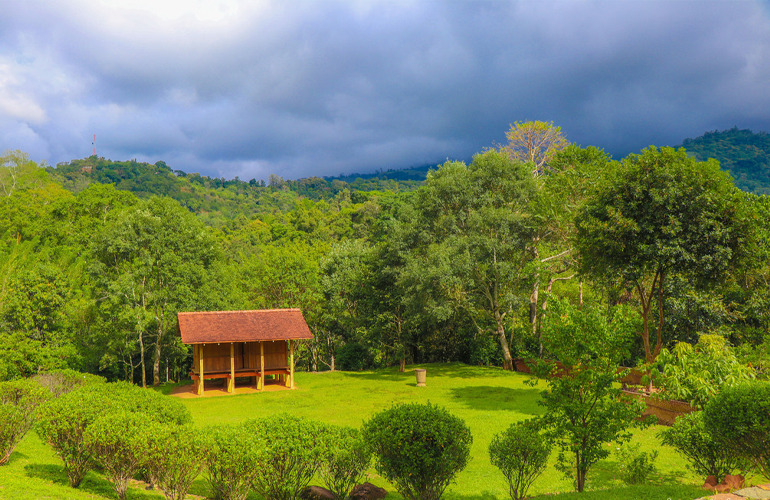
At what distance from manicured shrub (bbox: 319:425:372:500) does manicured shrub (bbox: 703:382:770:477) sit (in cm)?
661

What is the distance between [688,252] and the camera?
55.1 feet

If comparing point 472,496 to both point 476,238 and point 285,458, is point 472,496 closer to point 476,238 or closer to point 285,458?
point 285,458

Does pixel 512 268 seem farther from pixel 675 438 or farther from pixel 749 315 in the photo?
pixel 675 438

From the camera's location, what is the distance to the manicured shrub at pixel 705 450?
936 cm

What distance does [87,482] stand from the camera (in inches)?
402

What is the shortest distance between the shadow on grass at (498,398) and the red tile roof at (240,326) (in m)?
9.05

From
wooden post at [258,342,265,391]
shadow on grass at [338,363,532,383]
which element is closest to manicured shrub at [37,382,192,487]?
wooden post at [258,342,265,391]

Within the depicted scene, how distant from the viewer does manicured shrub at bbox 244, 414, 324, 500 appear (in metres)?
7.85

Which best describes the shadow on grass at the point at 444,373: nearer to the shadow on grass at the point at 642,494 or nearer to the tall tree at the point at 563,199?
the tall tree at the point at 563,199

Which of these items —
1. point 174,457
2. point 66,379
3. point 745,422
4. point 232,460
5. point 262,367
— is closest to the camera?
point 232,460

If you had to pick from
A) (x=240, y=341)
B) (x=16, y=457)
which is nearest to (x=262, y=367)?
(x=240, y=341)

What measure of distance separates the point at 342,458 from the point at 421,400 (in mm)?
14315

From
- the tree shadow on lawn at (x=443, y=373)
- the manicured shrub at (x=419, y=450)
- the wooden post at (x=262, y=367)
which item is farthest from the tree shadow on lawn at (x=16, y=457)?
the tree shadow on lawn at (x=443, y=373)

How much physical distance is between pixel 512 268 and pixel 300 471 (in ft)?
69.9
